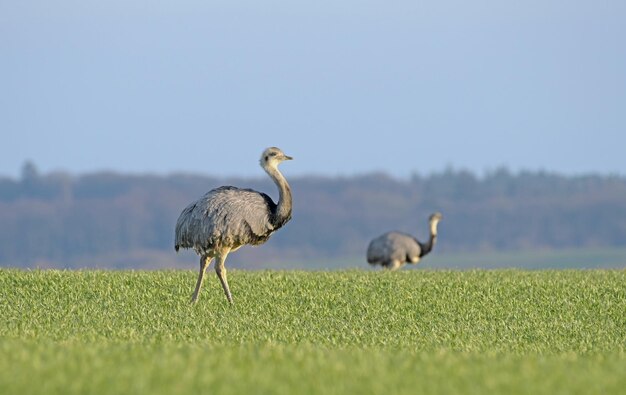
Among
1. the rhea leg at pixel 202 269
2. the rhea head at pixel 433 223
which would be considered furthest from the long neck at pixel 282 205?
the rhea head at pixel 433 223

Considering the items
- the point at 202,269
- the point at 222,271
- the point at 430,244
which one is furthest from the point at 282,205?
the point at 430,244

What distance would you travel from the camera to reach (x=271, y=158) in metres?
19.3

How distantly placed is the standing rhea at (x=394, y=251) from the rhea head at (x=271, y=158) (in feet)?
45.4

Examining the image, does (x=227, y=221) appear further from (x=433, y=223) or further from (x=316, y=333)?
(x=433, y=223)

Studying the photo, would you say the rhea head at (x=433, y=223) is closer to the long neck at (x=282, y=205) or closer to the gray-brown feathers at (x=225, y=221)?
the long neck at (x=282, y=205)

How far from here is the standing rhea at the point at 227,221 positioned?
1806 centimetres

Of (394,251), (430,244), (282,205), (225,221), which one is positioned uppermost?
(430,244)

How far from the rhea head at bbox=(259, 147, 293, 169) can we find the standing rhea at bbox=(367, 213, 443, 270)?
13853mm

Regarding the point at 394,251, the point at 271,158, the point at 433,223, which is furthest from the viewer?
the point at 433,223

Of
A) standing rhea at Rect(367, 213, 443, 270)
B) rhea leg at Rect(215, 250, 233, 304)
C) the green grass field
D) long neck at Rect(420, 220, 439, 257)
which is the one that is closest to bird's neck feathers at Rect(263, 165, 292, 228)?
rhea leg at Rect(215, 250, 233, 304)

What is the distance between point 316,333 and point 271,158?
378 centimetres

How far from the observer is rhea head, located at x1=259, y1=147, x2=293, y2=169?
19312mm

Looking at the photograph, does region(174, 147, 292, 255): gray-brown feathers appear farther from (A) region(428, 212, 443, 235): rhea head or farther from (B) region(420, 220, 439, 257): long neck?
(A) region(428, 212, 443, 235): rhea head

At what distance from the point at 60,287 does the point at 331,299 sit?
4.17 metres
